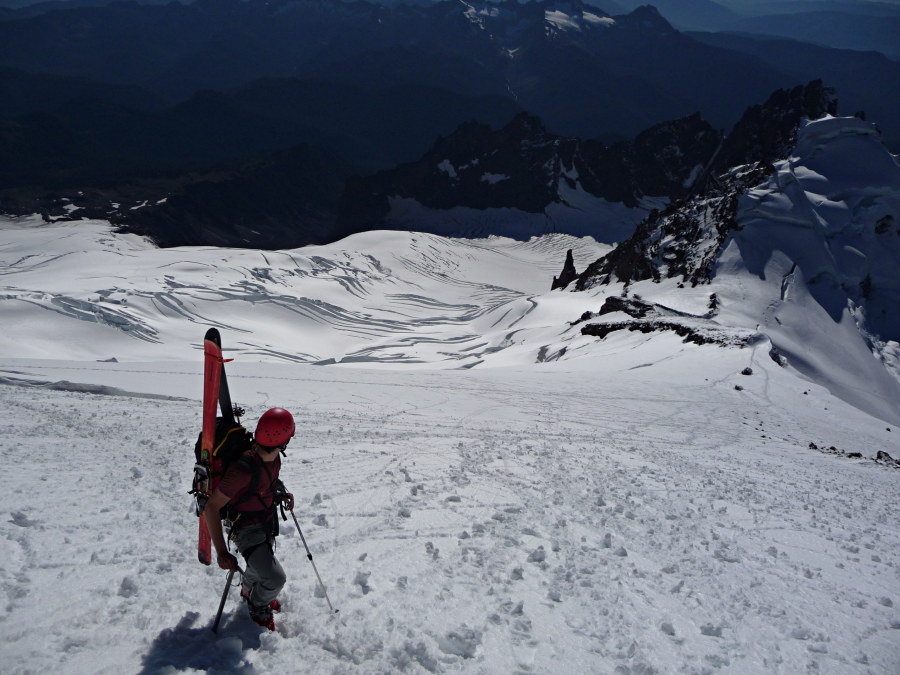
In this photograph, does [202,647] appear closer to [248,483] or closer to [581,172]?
[248,483]

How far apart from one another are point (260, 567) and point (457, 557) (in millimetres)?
2607

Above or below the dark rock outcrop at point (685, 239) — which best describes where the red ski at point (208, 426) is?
below

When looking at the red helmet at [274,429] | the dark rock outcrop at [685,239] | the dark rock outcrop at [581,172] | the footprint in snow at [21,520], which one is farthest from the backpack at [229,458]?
the dark rock outcrop at [581,172]

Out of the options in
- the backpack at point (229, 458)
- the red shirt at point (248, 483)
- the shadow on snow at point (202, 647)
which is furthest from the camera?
the backpack at point (229, 458)

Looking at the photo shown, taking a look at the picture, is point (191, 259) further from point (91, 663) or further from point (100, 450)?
point (91, 663)

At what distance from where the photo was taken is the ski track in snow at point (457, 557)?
201 inches

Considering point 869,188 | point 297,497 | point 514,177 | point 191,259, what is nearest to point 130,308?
point 191,259

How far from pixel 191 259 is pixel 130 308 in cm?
2630

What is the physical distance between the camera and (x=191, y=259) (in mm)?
70812

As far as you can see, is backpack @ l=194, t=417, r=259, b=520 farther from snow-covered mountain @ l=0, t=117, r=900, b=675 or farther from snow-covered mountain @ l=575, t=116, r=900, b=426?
snow-covered mountain @ l=575, t=116, r=900, b=426

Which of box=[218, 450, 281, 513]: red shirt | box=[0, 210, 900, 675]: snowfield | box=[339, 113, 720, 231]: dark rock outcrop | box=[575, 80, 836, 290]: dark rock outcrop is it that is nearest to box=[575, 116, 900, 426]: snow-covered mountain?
box=[575, 80, 836, 290]: dark rock outcrop

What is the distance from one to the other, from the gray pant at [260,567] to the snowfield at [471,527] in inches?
14.0

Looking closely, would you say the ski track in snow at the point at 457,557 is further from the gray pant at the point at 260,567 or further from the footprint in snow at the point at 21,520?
the gray pant at the point at 260,567

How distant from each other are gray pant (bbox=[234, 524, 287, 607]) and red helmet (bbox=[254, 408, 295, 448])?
0.78 meters
